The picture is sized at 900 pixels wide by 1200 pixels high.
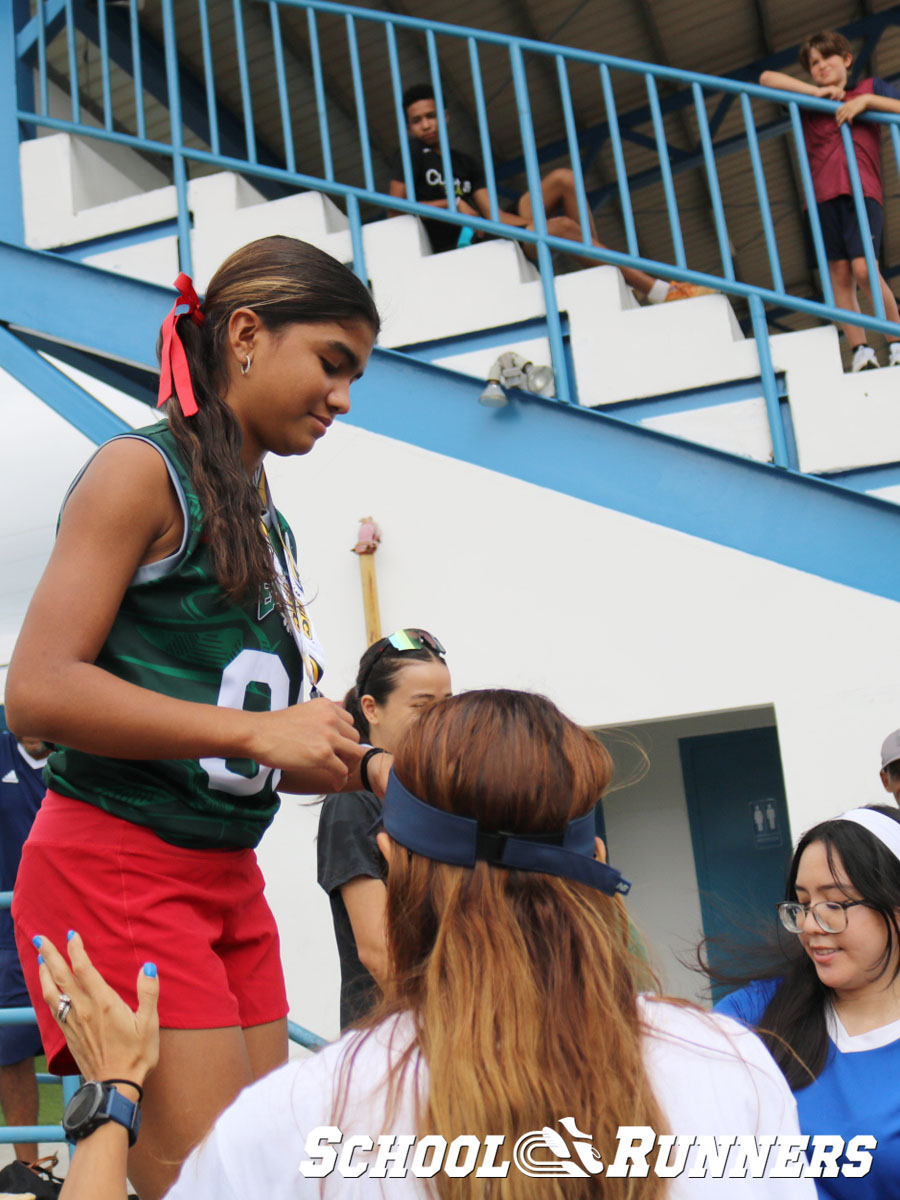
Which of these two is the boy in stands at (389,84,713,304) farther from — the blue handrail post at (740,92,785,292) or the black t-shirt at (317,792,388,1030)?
the black t-shirt at (317,792,388,1030)

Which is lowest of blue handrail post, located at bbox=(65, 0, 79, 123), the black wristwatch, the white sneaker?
the black wristwatch

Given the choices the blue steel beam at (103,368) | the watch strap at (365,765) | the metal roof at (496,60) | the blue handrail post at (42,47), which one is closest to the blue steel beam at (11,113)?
the blue handrail post at (42,47)

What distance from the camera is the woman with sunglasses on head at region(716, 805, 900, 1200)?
207 centimetres

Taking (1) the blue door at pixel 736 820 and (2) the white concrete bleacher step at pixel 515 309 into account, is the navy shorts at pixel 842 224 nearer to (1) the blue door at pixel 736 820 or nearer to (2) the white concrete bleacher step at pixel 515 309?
(2) the white concrete bleacher step at pixel 515 309

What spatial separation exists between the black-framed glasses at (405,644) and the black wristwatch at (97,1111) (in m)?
1.57

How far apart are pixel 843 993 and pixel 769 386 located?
69.6 inches

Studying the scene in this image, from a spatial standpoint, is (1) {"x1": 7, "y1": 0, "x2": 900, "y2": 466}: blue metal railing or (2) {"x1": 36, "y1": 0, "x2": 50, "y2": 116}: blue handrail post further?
(2) {"x1": 36, "y1": 0, "x2": 50, "y2": 116}: blue handrail post

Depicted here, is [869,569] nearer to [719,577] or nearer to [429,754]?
[429,754]

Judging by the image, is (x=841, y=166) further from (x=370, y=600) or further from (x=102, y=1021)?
(x=102, y=1021)

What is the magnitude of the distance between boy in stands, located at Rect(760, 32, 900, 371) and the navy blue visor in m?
3.32

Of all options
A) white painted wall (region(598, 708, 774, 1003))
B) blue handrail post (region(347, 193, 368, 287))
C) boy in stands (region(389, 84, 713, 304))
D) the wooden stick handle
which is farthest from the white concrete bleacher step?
white painted wall (region(598, 708, 774, 1003))

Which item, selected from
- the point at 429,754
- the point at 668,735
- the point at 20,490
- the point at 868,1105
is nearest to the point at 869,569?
the point at 868,1105

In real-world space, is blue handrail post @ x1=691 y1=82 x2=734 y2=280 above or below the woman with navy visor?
above

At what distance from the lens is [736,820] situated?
7.90 metres
